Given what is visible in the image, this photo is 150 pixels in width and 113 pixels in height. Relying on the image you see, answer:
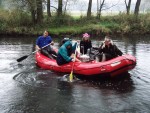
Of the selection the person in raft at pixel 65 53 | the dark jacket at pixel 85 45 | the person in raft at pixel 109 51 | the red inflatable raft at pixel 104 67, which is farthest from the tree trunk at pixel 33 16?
the person in raft at pixel 109 51

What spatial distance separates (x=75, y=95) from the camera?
9180 mm

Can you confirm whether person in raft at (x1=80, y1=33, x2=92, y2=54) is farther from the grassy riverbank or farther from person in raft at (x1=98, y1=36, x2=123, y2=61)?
the grassy riverbank

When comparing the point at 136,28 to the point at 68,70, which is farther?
the point at 136,28

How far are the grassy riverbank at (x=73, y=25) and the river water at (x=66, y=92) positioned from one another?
1222 cm

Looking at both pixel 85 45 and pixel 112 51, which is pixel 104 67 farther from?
pixel 85 45

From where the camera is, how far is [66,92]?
9.49 metres

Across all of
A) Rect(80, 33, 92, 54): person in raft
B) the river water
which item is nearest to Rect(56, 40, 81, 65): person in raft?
the river water

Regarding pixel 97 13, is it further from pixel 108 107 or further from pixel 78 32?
pixel 108 107

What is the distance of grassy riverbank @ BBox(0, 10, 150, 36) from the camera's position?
25.2 meters

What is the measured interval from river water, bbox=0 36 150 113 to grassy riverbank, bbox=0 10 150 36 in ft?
40.1

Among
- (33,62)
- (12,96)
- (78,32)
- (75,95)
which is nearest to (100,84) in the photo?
(75,95)

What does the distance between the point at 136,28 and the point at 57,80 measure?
17.4m

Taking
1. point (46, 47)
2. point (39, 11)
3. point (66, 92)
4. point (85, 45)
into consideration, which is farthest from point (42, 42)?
point (39, 11)

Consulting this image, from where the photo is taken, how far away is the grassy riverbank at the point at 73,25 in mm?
25172
